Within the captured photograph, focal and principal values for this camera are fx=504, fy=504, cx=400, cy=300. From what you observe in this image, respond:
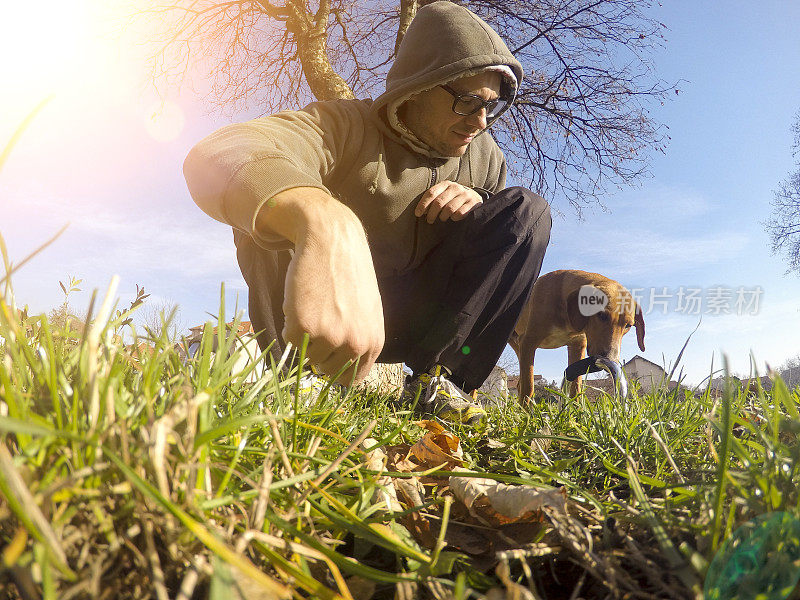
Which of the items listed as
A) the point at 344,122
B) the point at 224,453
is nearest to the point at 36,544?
the point at 224,453

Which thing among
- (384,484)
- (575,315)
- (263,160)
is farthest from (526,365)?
(384,484)

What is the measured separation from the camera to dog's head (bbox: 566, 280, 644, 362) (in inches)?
337

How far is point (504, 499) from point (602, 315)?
8.38m

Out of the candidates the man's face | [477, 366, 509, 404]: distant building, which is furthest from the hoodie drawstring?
[477, 366, 509, 404]: distant building

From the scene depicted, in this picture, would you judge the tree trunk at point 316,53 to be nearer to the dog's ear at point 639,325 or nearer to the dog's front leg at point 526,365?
the dog's front leg at point 526,365

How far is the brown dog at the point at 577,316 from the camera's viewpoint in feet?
28.3

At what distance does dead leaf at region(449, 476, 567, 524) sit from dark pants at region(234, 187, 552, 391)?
8.22 ft

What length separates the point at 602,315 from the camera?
8.65m

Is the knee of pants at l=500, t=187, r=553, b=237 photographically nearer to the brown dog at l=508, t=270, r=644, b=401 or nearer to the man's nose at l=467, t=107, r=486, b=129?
the man's nose at l=467, t=107, r=486, b=129

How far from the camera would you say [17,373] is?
0.78 meters

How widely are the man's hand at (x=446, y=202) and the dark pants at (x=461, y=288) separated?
75 millimetres

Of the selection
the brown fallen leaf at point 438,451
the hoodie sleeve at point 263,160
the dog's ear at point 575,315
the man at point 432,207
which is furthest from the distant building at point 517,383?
the brown fallen leaf at point 438,451

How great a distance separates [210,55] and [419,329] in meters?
9.28

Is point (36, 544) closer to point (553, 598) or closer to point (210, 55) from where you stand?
point (553, 598)
